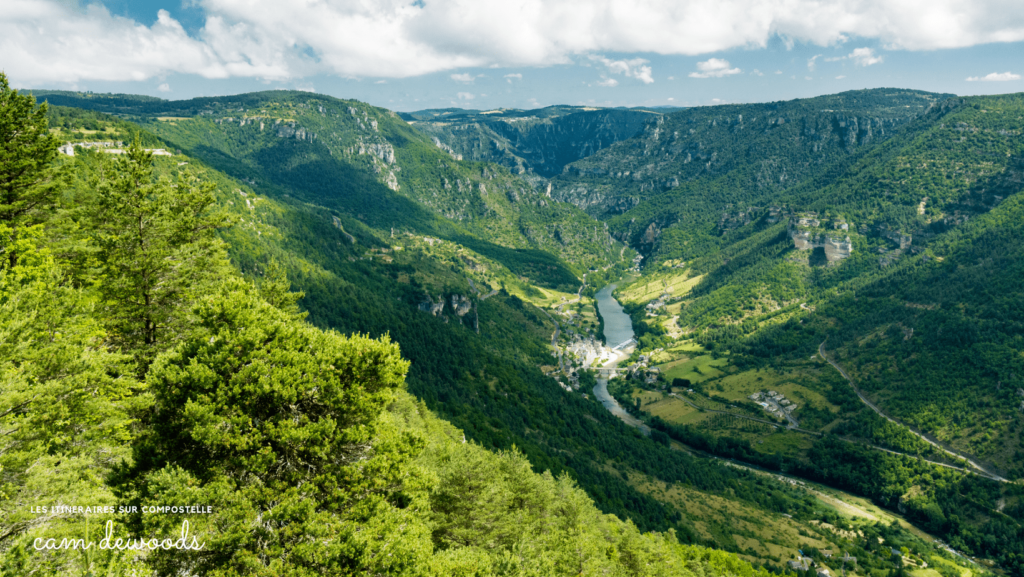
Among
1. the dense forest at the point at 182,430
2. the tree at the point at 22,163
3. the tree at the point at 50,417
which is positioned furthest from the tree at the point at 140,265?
the tree at the point at 22,163

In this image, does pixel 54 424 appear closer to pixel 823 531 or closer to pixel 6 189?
pixel 6 189

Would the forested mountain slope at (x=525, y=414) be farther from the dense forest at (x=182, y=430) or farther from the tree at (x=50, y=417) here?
the tree at (x=50, y=417)

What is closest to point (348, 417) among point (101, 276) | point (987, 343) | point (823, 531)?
point (101, 276)

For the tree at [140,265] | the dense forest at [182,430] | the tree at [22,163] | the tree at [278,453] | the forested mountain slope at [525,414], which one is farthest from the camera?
the forested mountain slope at [525,414]

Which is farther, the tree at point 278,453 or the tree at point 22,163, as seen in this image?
the tree at point 22,163

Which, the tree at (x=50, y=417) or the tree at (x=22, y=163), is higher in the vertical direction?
the tree at (x=22, y=163)

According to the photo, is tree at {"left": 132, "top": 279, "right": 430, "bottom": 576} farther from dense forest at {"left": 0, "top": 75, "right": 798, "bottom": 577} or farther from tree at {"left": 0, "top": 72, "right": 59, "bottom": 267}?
tree at {"left": 0, "top": 72, "right": 59, "bottom": 267}

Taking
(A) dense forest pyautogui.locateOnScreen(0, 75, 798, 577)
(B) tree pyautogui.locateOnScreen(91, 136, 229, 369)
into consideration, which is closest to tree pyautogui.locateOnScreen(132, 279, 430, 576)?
(A) dense forest pyautogui.locateOnScreen(0, 75, 798, 577)
